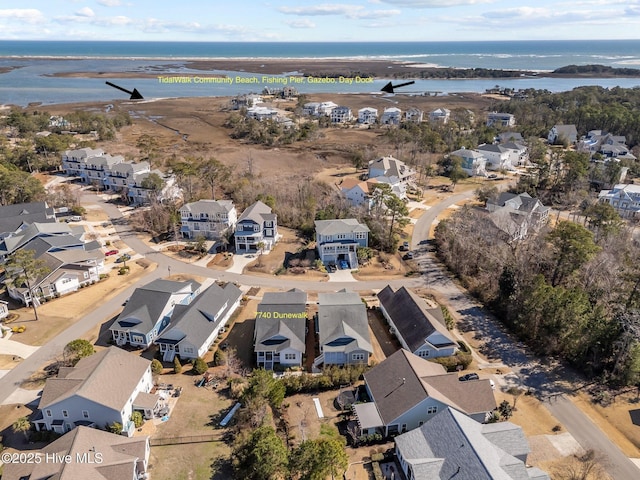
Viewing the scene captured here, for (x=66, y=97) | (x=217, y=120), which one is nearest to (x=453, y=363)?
(x=217, y=120)

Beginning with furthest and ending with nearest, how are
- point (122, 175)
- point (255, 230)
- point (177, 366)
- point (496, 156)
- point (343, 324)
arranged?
point (496, 156), point (122, 175), point (255, 230), point (343, 324), point (177, 366)

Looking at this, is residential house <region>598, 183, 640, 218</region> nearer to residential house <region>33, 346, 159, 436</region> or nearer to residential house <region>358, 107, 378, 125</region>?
residential house <region>33, 346, 159, 436</region>

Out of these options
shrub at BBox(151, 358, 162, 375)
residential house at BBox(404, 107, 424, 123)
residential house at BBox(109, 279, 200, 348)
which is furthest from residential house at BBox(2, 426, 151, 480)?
residential house at BBox(404, 107, 424, 123)

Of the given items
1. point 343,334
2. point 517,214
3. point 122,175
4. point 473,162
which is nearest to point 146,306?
point 343,334

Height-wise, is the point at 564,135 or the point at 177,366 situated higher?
the point at 564,135

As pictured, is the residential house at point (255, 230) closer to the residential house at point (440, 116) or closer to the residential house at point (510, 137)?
the residential house at point (510, 137)

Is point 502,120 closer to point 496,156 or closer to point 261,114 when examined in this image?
point 496,156

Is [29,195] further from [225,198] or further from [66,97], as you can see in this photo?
[66,97]
